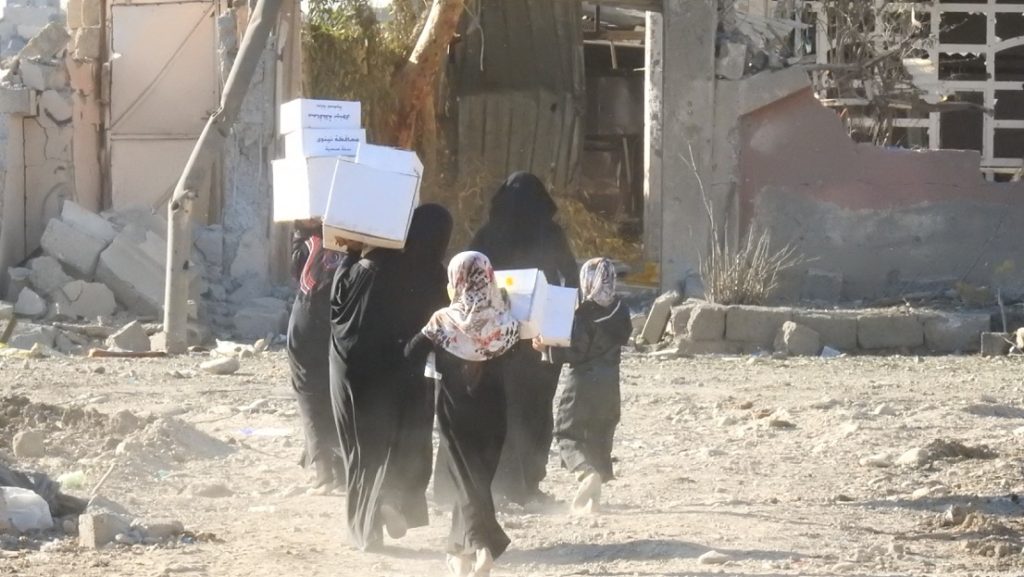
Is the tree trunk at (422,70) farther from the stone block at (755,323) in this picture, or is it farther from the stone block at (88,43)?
the stone block at (755,323)

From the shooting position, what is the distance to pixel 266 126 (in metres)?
13.6

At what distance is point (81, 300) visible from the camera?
42.7ft

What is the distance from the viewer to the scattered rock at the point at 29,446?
7.90 m

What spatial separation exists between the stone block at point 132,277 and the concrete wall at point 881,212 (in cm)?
462

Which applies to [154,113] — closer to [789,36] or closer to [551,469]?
[789,36]

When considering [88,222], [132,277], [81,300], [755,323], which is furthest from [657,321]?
[88,222]

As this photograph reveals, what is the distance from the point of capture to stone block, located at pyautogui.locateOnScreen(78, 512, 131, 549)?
587 centimetres

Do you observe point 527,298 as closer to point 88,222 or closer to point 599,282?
point 599,282

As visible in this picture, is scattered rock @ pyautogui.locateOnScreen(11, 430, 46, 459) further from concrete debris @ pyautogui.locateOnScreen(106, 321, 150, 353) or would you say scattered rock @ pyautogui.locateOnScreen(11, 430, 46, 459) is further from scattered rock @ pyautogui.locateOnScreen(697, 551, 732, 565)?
concrete debris @ pyautogui.locateOnScreen(106, 321, 150, 353)

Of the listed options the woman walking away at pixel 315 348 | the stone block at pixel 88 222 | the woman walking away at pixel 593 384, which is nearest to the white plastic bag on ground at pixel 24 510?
the woman walking away at pixel 315 348

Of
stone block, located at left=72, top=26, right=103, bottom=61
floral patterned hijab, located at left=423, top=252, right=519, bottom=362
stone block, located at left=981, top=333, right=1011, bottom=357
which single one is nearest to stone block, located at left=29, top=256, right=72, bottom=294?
stone block, located at left=72, top=26, right=103, bottom=61

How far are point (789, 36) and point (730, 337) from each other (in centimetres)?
533

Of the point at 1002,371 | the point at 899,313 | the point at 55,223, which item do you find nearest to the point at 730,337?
the point at 899,313

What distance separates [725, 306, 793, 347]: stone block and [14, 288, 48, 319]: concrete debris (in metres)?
5.12
